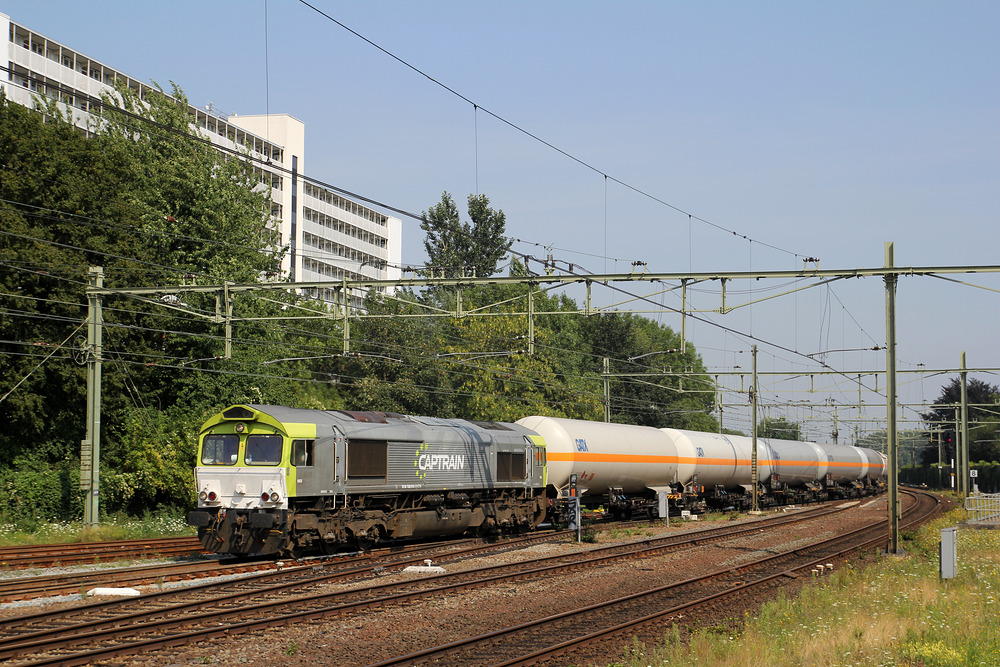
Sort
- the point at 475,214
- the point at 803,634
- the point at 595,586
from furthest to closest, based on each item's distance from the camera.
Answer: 1. the point at 475,214
2. the point at 595,586
3. the point at 803,634

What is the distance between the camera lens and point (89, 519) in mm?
28797

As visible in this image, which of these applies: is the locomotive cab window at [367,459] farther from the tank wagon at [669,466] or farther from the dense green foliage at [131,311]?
the tank wagon at [669,466]

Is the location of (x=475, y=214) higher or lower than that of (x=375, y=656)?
higher

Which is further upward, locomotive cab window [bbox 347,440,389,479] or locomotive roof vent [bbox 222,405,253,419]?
locomotive roof vent [bbox 222,405,253,419]

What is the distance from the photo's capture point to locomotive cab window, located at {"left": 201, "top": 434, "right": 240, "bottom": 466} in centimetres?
2344

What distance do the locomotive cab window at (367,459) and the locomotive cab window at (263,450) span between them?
2.27m

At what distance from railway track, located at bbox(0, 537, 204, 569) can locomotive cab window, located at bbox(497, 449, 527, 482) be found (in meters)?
9.63

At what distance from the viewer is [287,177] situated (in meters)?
110

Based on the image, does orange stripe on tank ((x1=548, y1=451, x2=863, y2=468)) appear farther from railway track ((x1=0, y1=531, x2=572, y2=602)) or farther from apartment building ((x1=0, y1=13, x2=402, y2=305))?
apartment building ((x1=0, y1=13, x2=402, y2=305))

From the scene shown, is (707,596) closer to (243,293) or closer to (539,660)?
(539,660)

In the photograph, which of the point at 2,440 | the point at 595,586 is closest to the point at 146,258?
the point at 2,440

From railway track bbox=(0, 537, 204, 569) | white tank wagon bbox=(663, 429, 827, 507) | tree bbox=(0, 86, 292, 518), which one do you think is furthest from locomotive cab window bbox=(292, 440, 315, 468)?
white tank wagon bbox=(663, 429, 827, 507)

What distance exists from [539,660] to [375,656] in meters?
2.28

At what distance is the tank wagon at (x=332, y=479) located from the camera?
22703mm
